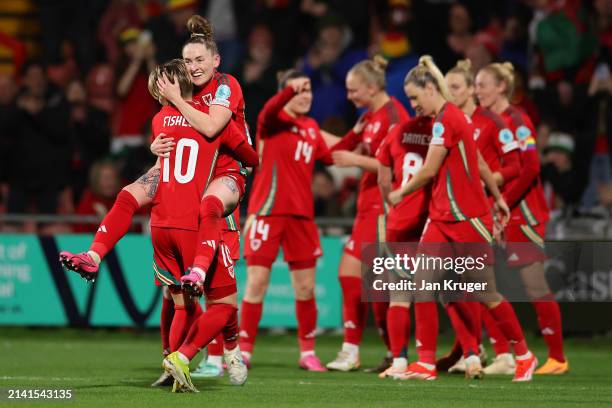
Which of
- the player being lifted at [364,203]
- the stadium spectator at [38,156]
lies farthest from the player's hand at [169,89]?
the stadium spectator at [38,156]

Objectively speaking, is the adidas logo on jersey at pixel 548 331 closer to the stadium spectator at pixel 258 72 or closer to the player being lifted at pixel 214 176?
the player being lifted at pixel 214 176

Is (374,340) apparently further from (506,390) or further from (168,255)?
(168,255)

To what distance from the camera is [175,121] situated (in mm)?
8438

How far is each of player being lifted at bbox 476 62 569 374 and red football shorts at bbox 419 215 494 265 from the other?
1194 mm

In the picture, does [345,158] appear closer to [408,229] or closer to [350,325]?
[408,229]

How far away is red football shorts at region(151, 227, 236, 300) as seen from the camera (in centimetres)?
839

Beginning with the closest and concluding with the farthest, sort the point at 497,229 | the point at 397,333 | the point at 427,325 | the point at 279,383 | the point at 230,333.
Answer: the point at 230,333 → the point at 279,383 → the point at 427,325 → the point at 397,333 → the point at 497,229

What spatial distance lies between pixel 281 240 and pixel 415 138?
172cm

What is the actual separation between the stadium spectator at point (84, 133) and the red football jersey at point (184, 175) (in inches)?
354

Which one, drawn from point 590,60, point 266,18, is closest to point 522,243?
point 590,60

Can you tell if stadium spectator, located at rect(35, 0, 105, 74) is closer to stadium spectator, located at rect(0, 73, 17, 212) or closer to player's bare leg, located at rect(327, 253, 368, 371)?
stadium spectator, located at rect(0, 73, 17, 212)

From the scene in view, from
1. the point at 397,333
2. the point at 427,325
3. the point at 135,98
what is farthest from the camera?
the point at 135,98

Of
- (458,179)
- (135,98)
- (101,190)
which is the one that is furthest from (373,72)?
(135,98)

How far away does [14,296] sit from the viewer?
14.5 metres
